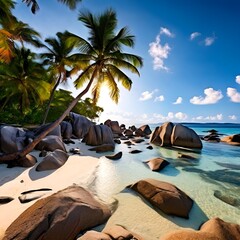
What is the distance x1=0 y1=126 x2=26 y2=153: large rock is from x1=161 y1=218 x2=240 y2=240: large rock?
25.4 feet

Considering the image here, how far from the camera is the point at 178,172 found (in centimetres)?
786

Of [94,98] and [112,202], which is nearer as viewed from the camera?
[112,202]

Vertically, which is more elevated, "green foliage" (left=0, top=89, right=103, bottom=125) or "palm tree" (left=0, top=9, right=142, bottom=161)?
"palm tree" (left=0, top=9, right=142, bottom=161)

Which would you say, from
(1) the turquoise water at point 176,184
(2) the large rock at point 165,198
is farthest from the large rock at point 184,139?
(2) the large rock at point 165,198

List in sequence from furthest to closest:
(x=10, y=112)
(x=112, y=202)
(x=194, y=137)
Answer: (x=10, y=112)
(x=194, y=137)
(x=112, y=202)

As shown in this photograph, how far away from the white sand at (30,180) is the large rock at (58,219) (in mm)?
790

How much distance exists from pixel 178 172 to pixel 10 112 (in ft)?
63.9

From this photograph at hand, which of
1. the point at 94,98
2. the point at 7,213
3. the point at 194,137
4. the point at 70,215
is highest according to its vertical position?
the point at 94,98

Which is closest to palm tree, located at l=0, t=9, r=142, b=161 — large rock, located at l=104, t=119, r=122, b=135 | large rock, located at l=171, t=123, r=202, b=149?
large rock, located at l=171, t=123, r=202, b=149

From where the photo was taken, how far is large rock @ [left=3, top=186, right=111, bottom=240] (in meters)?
2.75

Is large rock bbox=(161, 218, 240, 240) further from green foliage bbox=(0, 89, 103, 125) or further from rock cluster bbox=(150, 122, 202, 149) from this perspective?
green foliage bbox=(0, 89, 103, 125)

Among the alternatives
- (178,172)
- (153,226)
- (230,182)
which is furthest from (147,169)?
(153,226)

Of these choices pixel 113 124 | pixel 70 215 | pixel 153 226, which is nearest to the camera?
pixel 70 215

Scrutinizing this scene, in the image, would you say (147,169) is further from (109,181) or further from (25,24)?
(25,24)
